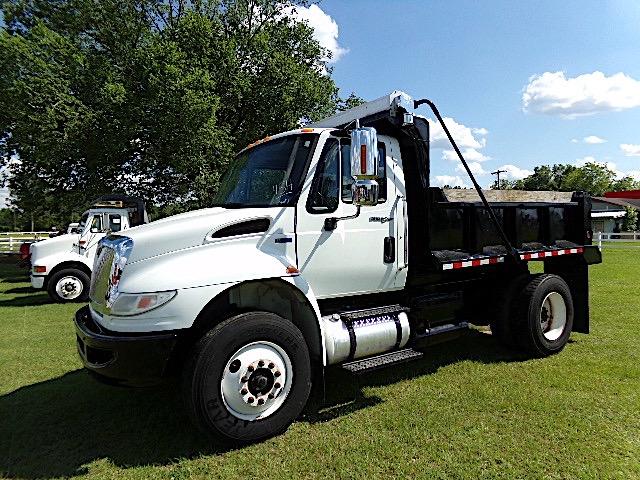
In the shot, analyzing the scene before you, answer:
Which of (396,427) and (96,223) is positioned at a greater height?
(96,223)

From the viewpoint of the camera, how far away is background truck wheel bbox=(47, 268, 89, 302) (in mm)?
11305

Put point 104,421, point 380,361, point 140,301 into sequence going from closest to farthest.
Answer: point 140,301 → point 104,421 → point 380,361

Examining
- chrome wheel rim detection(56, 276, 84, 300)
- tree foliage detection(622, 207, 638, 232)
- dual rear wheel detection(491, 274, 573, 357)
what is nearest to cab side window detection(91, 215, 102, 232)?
chrome wheel rim detection(56, 276, 84, 300)

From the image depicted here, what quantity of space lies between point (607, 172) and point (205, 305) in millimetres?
101442

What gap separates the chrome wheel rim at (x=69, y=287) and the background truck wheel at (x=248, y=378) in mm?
9500

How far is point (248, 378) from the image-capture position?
362cm

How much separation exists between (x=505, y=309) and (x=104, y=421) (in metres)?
4.54

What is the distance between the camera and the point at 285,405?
12.4 ft

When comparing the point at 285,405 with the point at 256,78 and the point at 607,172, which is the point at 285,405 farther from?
the point at 607,172

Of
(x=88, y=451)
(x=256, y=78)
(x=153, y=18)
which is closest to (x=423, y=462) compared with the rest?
(x=88, y=451)

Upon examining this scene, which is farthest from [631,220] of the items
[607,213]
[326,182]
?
[326,182]

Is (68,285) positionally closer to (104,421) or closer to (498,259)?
(104,421)

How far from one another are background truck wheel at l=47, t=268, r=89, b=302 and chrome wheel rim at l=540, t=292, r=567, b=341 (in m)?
10.4

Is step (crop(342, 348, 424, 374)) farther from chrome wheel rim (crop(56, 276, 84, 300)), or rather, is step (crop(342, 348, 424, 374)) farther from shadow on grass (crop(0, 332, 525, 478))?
chrome wheel rim (crop(56, 276, 84, 300))
